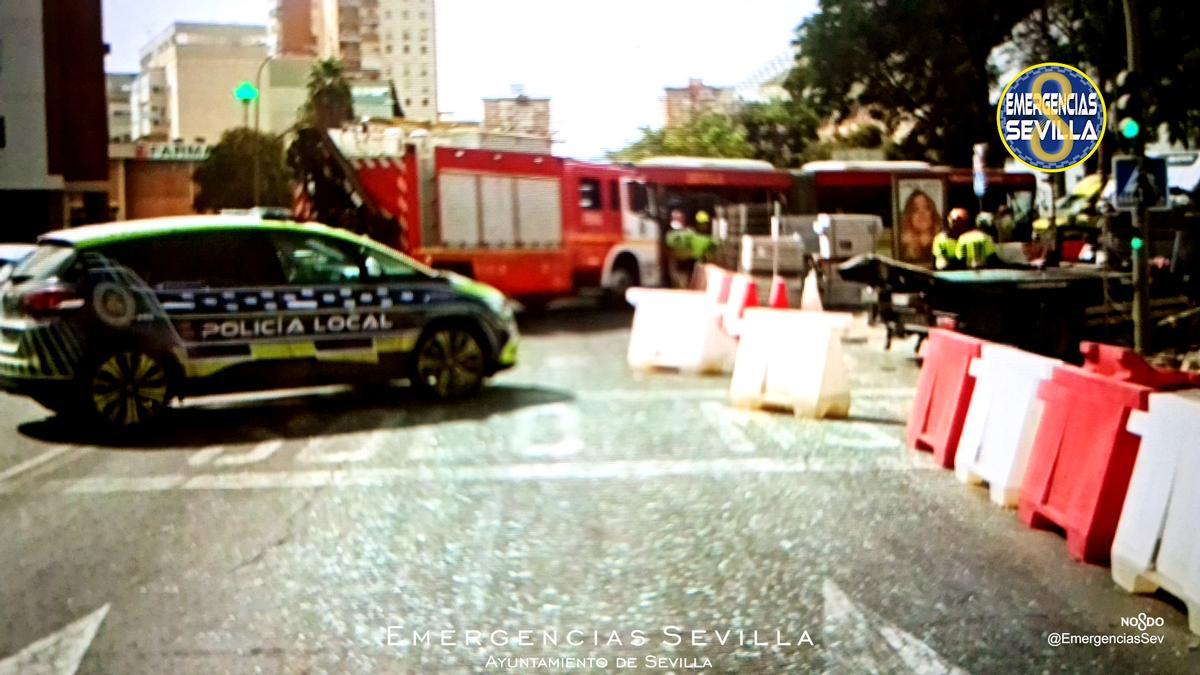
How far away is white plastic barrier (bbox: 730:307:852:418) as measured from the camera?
10156mm

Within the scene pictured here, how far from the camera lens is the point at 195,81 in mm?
46375

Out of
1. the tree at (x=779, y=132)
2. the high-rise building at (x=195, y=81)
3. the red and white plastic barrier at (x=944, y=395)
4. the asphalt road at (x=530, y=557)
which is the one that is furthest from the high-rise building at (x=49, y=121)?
the red and white plastic barrier at (x=944, y=395)

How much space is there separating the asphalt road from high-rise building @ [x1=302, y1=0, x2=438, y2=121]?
14.1m

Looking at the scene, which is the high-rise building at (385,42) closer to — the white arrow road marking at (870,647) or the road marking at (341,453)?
the road marking at (341,453)

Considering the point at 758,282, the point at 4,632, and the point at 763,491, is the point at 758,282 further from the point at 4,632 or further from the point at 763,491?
the point at 4,632

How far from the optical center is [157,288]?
9.92m

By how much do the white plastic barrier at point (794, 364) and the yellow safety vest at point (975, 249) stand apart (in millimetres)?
4168

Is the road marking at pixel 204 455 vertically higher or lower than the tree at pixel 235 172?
lower

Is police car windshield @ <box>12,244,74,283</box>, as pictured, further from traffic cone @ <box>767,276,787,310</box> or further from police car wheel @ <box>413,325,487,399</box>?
traffic cone @ <box>767,276,787,310</box>

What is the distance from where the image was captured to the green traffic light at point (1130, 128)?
11.7 metres

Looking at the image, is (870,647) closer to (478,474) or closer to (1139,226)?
(478,474)

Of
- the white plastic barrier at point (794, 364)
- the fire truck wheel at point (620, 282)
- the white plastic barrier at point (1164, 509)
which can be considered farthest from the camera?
the fire truck wheel at point (620, 282)

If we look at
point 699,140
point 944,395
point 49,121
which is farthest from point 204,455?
point 49,121

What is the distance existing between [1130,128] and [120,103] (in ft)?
156
